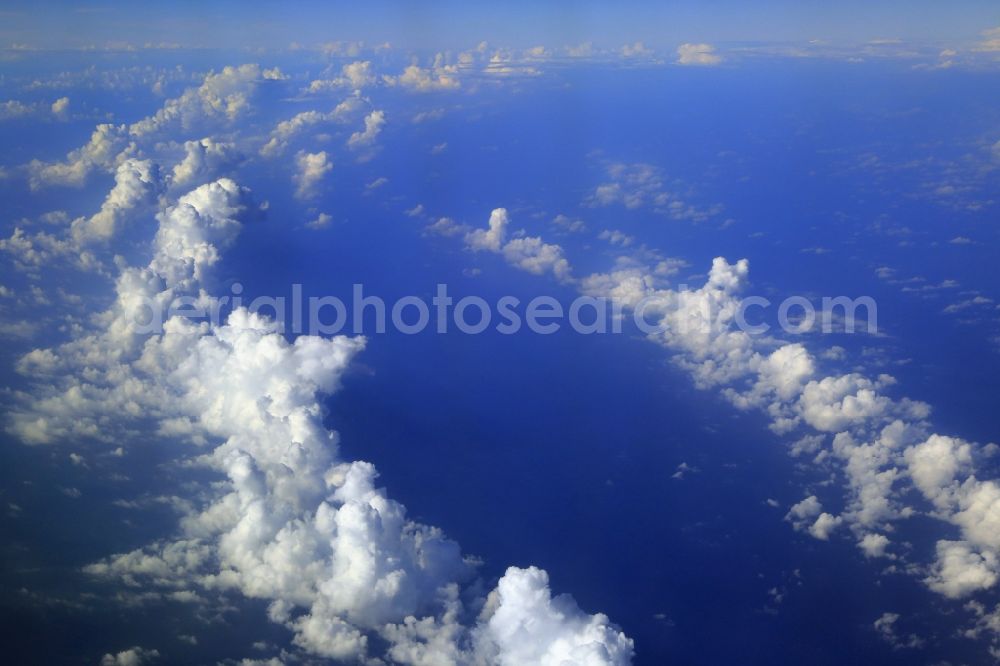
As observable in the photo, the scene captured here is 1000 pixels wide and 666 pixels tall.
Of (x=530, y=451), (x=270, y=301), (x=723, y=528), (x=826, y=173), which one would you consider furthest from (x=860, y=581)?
(x=826, y=173)

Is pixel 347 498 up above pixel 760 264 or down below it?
below

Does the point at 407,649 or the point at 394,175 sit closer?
the point at 407,649

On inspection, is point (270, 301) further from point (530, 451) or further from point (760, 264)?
point (760, 264)

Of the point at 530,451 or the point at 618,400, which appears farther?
the point at 618,400

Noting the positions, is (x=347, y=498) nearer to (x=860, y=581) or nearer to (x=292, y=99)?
(x=860, y=581)

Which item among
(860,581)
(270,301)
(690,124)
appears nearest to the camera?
(860,581)

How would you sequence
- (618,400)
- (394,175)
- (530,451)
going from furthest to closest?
(394,175)
(618,400)
(530,451)

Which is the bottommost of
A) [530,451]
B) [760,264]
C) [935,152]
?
[530,451]

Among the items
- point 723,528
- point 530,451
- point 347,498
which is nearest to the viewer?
point 347,498

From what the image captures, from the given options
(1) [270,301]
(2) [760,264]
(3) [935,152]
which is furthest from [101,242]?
(3) [935,152]
